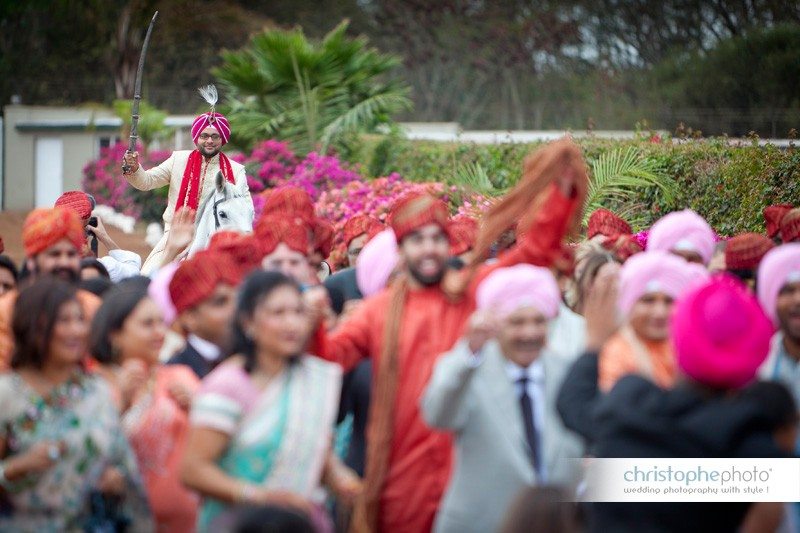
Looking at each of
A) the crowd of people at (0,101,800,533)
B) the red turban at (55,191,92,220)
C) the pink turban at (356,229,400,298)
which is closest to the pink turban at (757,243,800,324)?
the crowd of people at (0,101,800,533)

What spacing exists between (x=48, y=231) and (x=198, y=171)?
12.7 feet

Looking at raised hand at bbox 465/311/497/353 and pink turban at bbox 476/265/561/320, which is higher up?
pink turban at bbox 476/265/561/320

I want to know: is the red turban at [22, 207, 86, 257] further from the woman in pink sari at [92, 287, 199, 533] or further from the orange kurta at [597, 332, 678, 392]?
the orange kurta at [597, 332, 678, 392]

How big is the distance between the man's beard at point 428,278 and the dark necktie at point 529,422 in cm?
74

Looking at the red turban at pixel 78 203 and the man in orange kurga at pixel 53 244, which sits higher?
the red turban at pixel 78 203

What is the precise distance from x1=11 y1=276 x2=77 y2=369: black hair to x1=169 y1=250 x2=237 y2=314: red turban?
685 mm

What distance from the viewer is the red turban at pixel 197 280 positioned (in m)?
5.45

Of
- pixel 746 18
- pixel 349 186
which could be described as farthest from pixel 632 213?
pixel 746 18

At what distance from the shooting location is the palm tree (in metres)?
19.5

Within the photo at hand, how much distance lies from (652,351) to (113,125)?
35325mm

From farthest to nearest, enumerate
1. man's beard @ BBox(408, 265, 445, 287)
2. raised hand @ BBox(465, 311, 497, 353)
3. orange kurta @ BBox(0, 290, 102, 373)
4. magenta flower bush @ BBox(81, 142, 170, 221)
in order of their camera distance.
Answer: magenta flower bush @ BBox(81, 142, 170, 221) < orange kurta @ BBox(0, 290, 102, 373) < man's beard @ BBox(408, 265, 445, 287) < raised hand @ BBox(465, 311, 497, 353)

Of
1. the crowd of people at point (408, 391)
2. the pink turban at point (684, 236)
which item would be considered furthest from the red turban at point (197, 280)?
the pink turban at point (684, 236)

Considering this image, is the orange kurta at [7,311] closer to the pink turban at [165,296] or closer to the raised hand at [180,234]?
the pink turban at [165,296]

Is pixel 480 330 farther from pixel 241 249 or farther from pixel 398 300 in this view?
pixel 241 249
